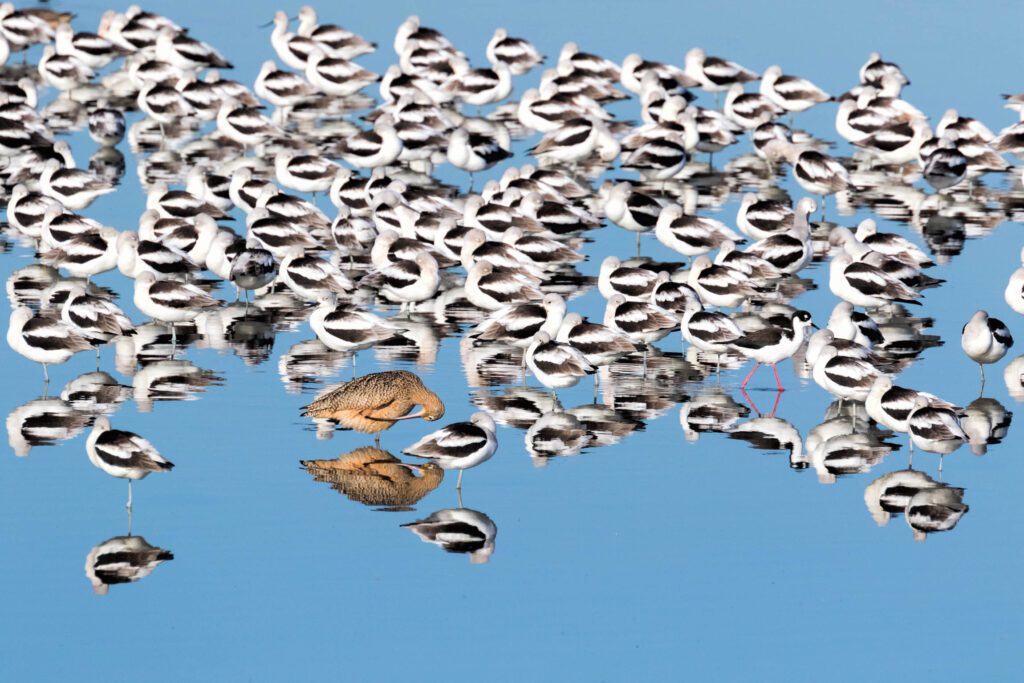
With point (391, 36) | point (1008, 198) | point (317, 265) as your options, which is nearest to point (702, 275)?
point (317, 265)

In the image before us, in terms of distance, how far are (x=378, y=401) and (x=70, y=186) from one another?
12.5 m

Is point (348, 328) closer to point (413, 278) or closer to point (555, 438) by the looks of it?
point (413, 278)

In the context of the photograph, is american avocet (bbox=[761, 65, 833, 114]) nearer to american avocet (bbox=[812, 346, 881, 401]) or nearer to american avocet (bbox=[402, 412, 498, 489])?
american avocet (bbox=[812, 346, 881, 401])

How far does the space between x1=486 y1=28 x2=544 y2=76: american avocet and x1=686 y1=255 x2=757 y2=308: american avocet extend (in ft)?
56.2

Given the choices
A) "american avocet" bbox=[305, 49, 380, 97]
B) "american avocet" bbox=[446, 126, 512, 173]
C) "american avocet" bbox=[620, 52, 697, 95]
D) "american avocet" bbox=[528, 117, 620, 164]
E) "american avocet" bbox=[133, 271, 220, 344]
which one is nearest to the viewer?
"american avocet" bbox=[133, 271, 220, 344]

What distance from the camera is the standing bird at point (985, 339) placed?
23297 millimetres

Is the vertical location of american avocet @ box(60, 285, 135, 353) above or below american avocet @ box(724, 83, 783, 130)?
below

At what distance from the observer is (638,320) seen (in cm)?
2403

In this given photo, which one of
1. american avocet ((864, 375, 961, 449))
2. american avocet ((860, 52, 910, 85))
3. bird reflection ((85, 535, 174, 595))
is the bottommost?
bird reflection ((85, 535, 174, 595))

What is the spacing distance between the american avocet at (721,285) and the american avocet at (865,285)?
1289 millimetres

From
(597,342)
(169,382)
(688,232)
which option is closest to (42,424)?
(169,382)

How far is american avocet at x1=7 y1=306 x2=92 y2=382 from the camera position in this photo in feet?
75.1

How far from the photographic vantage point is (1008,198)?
35.3 meters

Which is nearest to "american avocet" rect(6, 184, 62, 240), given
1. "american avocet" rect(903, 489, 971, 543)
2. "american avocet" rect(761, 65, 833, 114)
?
"american avocet" rect(903, 489, 971, 543)
